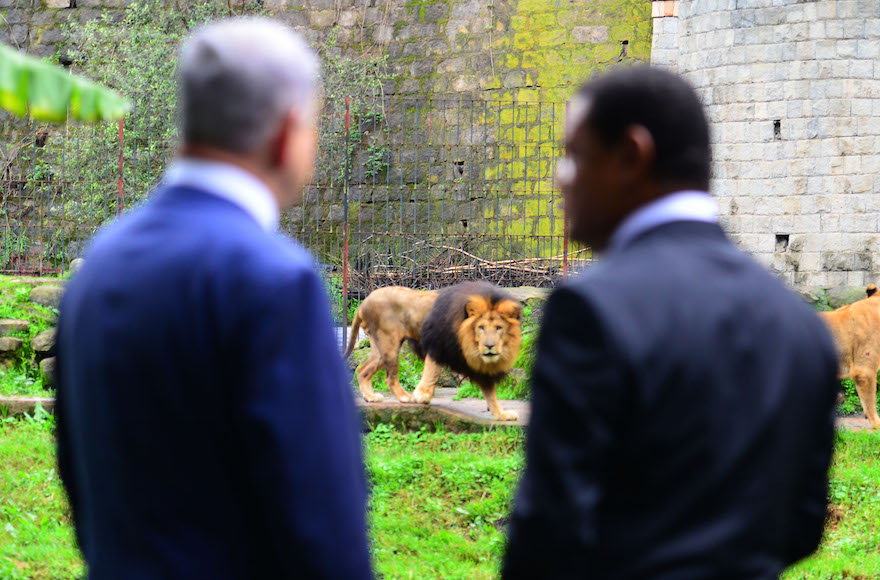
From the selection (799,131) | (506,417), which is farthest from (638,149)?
(799,131)

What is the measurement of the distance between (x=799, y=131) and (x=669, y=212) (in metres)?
11.3

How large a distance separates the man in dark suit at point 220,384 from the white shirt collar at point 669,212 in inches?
23.1

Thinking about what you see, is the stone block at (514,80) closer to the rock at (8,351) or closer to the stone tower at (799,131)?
the stone tower at (799,131)

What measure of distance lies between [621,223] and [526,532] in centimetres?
60

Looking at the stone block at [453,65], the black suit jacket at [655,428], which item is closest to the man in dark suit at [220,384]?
the black suit jacket at [655,428]

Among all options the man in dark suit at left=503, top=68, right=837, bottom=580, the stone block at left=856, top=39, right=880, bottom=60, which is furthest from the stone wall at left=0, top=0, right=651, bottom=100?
the man in dark suit at left=503, top=68, right=837, bottom=580

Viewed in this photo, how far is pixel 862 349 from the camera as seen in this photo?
328 inches

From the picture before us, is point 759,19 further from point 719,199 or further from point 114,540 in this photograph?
point 114,540

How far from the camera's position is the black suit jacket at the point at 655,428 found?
1.54 metres

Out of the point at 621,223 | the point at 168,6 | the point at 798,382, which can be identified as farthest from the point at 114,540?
the point at 168,6

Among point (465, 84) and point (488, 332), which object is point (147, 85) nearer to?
point (465, 84)

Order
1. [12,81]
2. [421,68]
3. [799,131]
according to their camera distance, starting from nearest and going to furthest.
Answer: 1. [12,81]
2. [799,131]
3. [421,68]

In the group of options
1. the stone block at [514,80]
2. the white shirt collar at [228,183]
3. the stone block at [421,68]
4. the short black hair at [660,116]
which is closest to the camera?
the white shirt collar at [228,183]

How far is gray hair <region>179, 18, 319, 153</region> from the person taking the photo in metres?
1.56
